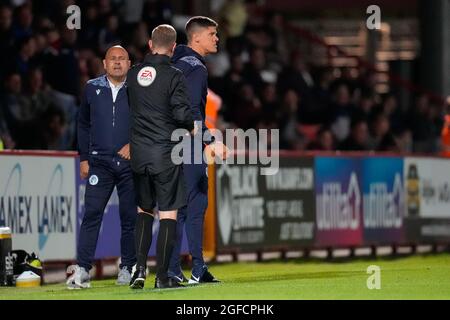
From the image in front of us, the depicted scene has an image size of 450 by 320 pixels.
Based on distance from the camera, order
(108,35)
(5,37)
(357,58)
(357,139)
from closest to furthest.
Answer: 1. (5,37)
2. (108,35)
3. (357,139)
4. (357,58)

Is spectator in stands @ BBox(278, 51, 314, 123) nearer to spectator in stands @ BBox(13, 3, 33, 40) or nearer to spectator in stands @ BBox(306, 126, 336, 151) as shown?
spectator in stands @ BBox(306, 126, 336, 151)

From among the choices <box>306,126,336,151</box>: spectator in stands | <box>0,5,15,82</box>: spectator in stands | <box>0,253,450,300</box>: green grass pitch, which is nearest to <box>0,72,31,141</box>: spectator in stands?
<box>0,5,15,82</box>: spectator in stands

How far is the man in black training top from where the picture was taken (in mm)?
11734

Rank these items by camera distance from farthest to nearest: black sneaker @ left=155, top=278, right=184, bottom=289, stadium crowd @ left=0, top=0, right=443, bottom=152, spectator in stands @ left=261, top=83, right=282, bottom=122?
1. spectator in stands @ left=261, top=83, right=282, bottom=122
2. stadium crowd @ left=0, top=0, right=443, bottom=152
3. black sneaker @ left=155, top=278, right=184, bottom=289

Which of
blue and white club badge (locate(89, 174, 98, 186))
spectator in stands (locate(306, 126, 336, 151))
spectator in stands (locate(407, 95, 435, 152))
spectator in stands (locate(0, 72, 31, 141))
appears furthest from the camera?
spectator in stands (locate(407, 95, 435, 152))

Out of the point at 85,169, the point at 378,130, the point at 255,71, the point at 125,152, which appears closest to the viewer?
the point at 125,152

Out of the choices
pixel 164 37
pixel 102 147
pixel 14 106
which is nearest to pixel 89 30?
pixel 14 106

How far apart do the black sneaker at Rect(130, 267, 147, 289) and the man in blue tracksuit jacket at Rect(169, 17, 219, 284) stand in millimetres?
470

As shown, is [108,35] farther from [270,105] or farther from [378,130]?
[378,130]

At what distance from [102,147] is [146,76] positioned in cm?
161

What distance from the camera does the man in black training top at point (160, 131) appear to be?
11734mm

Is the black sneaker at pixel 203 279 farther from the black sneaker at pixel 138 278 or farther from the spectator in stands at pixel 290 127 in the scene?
the spectator in stands at pixel 290 127

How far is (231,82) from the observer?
24.8 meters

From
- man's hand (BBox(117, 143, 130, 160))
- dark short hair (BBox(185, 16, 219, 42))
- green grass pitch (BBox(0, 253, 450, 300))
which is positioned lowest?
green grass pitch (BBox(0, 253, 450, 300))
